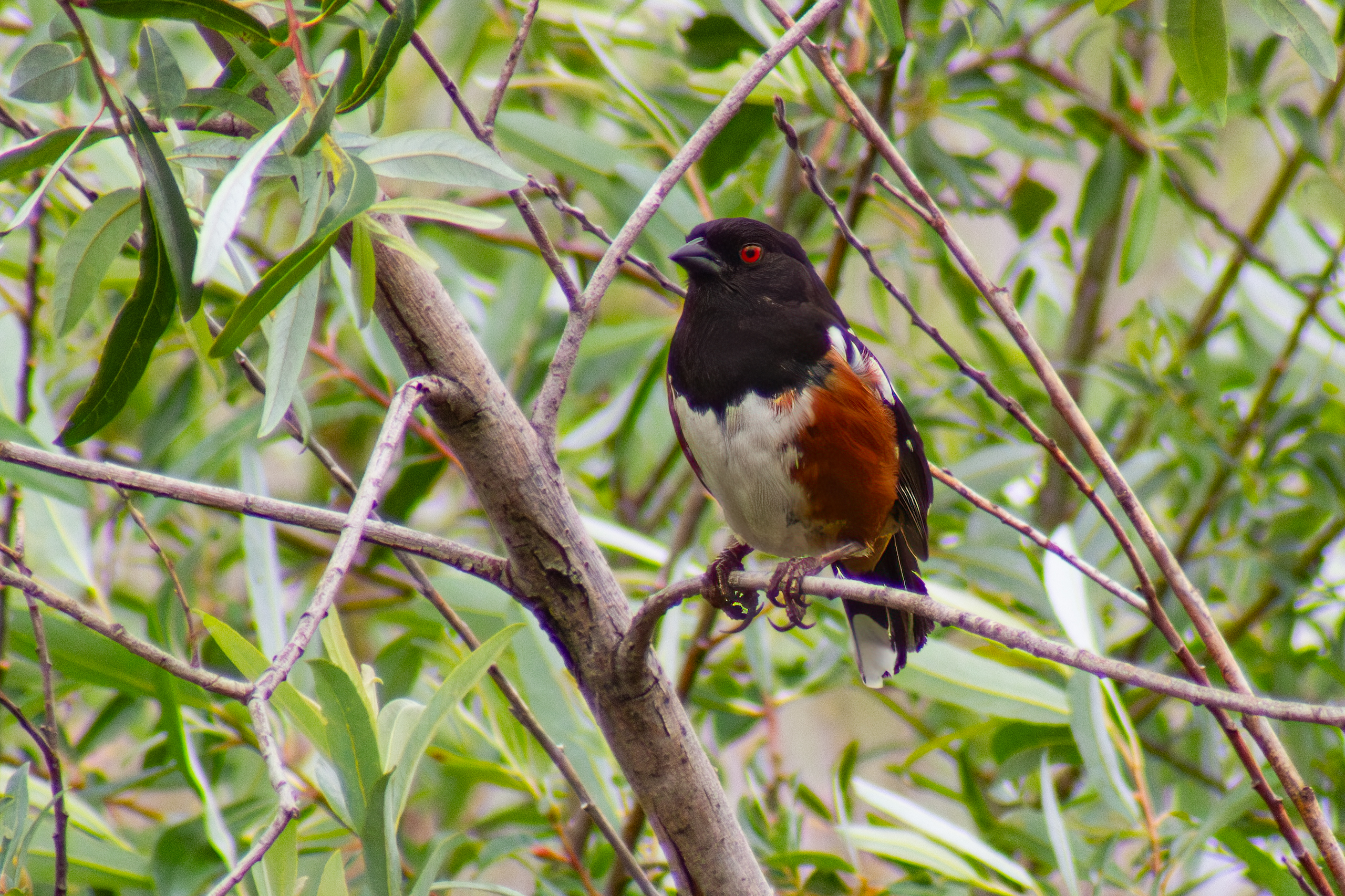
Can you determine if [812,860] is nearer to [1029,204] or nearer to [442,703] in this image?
[442,703]

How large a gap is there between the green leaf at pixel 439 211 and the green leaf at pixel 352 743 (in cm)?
63

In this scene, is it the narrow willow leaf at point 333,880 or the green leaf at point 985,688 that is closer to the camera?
the narrow willow leaf at point 333,880

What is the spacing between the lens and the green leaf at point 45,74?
125cm

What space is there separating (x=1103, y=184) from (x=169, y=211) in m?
2.75

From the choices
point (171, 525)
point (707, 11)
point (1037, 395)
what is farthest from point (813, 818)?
point (707, 11)

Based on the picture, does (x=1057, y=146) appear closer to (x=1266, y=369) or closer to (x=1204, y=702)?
(x=1266, y=369)

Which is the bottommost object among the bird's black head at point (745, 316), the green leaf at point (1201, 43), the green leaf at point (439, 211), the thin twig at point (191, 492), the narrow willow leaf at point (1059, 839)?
the narrow willow leaf at point (1059, 839)

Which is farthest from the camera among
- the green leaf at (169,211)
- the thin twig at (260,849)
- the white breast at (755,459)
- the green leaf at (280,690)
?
the white breast at (755,459)

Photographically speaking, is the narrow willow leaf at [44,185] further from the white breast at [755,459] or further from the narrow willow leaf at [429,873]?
the white breast at [755,459]

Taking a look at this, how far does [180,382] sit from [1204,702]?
9.14 ft

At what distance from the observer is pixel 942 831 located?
2.22 meters

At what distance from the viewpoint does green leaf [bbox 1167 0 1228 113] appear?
5.45 ft

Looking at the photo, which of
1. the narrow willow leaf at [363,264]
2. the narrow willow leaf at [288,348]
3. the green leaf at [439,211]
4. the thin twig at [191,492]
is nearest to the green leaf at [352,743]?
the thin twig at [191,492]

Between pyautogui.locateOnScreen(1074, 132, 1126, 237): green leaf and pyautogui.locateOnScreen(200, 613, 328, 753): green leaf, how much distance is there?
258 cm
